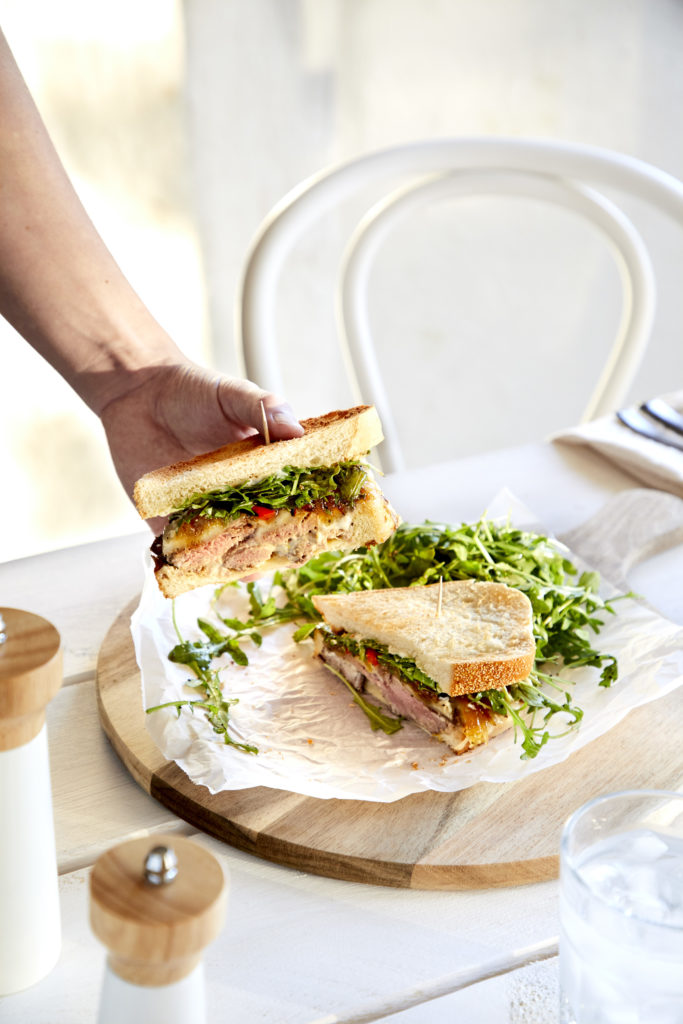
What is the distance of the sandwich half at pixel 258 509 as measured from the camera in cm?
172

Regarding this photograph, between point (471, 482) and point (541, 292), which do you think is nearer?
point (471, 482)

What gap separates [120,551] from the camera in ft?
7.25

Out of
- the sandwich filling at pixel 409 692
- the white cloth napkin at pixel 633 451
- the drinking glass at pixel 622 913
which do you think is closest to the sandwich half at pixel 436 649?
the sandwich filling at pixel 409 692

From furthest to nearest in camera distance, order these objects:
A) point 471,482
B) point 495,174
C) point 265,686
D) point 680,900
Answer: point 495,174 → point 471,482 → point 265,686 → point 680,900

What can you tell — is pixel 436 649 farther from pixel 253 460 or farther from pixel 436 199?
pixel 436 199

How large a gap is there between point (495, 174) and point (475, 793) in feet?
6.82

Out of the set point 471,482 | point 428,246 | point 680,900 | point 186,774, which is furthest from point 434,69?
point 680,900

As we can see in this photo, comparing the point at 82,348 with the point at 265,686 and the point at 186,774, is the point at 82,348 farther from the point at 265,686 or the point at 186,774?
the point at 186,774

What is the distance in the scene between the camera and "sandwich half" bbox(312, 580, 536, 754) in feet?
5.34

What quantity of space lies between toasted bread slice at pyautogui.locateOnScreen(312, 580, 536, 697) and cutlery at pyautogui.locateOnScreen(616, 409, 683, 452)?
0.86m

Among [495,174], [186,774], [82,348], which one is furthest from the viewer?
[495,174]

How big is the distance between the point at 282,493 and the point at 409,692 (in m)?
0.41

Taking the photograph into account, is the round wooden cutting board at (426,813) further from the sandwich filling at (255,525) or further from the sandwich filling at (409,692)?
the sandwich filling at (255,525)

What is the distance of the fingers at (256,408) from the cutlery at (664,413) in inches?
47.0
